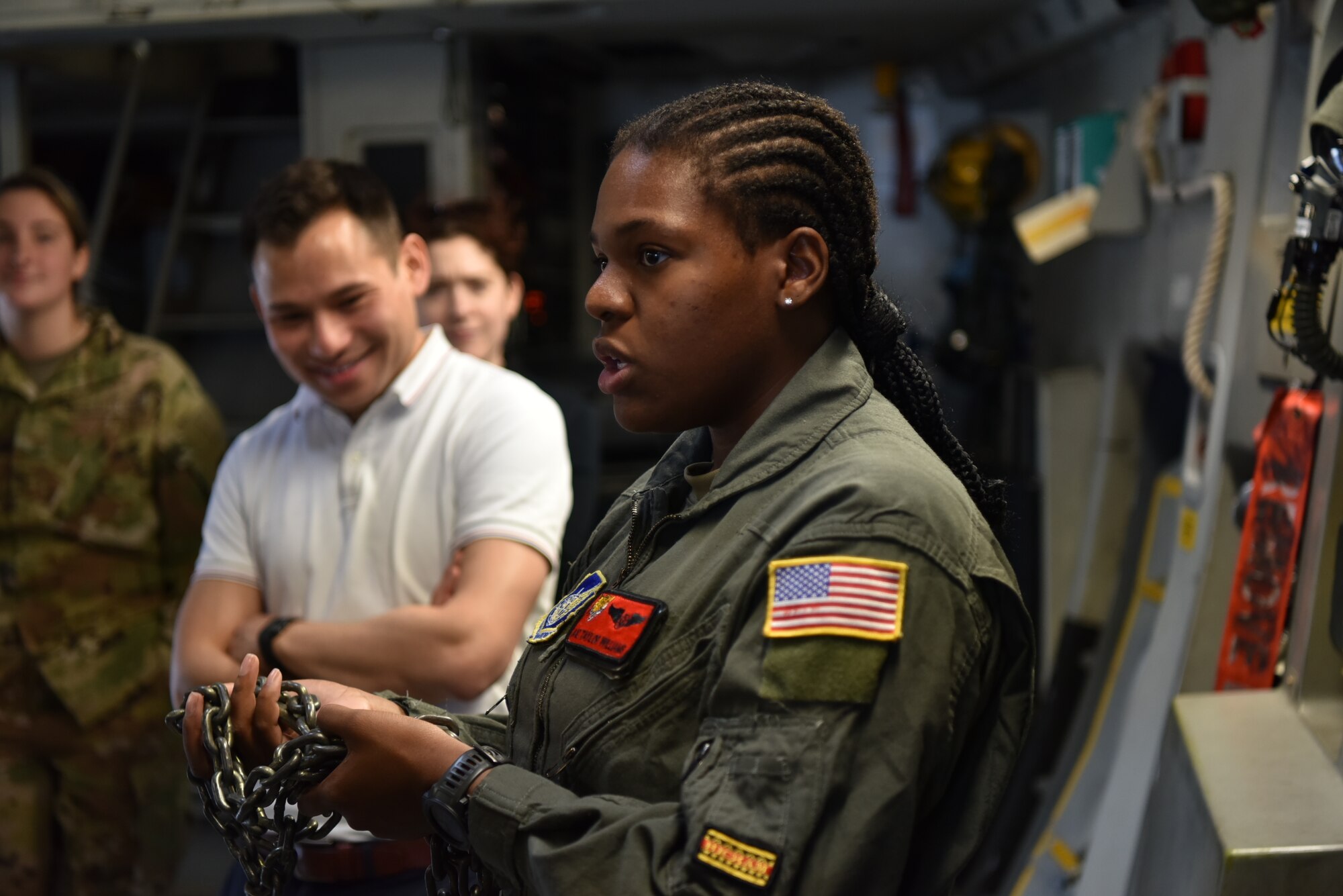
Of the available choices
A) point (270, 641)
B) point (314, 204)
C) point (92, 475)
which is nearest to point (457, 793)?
point (270, 641)

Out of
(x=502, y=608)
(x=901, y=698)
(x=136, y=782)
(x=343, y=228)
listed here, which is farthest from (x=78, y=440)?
(x=901, y=698)

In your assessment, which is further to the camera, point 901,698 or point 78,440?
point 78,440

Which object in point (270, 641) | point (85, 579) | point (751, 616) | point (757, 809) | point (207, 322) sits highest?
point (207, 322)

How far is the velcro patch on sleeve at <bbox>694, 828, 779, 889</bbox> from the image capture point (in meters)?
0.94

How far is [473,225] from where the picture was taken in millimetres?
3086

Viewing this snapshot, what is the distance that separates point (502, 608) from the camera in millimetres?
1886

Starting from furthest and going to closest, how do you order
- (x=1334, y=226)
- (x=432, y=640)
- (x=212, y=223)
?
1. (x=212, y=223)
2. (x=432, y=640)
3. (x=1334, y=226)

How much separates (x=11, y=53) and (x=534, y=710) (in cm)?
406

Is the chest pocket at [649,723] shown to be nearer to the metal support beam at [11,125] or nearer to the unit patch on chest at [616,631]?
the unit patch on chest at [616,631]

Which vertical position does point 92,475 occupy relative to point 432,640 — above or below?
above

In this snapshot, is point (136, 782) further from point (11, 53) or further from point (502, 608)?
point (11, 53)

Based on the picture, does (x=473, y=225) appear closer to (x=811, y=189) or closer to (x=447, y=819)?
(x=811, y=189)

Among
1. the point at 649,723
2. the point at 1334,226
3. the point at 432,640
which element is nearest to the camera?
the point at 649,723

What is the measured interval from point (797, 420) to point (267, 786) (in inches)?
23.4
